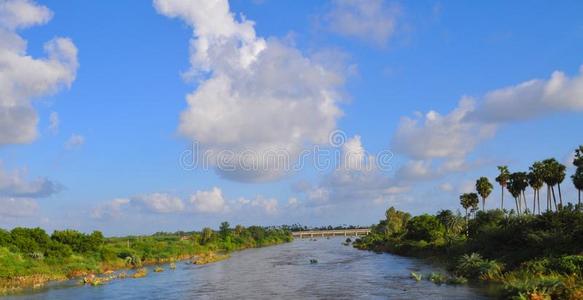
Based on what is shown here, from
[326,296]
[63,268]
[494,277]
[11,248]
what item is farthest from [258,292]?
[11,248]

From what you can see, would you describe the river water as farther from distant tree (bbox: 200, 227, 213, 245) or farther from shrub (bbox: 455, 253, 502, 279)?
distant tree (bbox: 200, 227, 213, 245)

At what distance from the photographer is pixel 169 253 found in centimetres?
10006

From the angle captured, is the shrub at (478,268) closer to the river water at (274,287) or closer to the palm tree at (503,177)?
the river water at (274,287)

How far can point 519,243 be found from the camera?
5275cm

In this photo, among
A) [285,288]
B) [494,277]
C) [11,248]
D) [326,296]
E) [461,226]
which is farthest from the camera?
[461,226]

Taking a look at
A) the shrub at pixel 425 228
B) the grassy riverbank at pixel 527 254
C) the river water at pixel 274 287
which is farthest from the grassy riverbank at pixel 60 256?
the grassy riverbank at pixel 527 254

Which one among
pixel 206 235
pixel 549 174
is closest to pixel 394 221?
pixel 206 235

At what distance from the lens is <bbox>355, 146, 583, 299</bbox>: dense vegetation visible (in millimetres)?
36188

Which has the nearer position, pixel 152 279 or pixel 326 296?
pixel 326 296

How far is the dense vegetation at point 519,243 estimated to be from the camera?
1425 inches

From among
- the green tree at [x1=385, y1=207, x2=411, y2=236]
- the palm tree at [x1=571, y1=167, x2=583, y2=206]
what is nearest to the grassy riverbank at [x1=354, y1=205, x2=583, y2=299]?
the palm tree at [x1=571, y1=167, x2=583, y2=206]

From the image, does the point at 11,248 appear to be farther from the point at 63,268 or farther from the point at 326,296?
the point at 326,296

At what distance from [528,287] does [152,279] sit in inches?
1714

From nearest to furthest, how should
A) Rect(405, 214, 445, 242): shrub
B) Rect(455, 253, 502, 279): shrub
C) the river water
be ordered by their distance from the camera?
the river water → Rect(455, 253, 502, 279): shrub → Rect(405, 214, 445, 242): shrub
